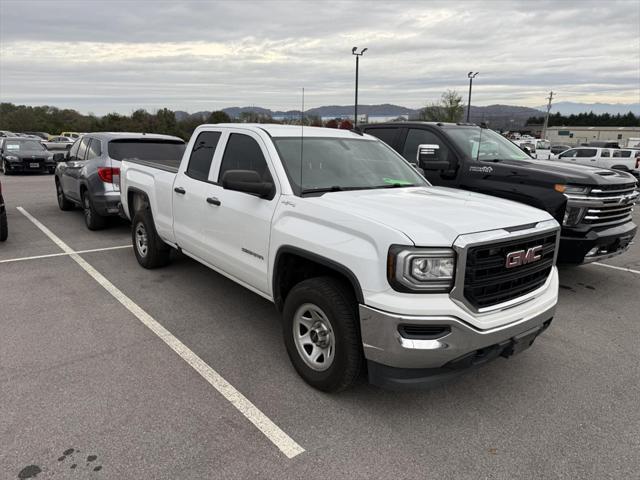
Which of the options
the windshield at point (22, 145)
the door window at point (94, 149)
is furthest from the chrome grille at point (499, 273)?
the windshield at point (22, 145)

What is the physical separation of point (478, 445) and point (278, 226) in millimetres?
1989

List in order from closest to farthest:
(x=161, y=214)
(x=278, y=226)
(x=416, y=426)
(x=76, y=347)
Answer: (x=416, y=426) → (x=278, y=226) → (x=76, y=347) → (x=161, y=214)

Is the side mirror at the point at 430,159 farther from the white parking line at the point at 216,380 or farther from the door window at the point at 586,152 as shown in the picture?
the door window at the point at 586,152

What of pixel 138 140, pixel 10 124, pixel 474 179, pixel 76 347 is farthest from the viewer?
pixel 10 124

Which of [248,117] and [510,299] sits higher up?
[248,117]

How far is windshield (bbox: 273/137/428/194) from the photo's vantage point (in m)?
3.83

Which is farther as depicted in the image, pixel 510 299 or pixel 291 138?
pixel 291 138

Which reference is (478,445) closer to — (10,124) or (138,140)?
(138,140)

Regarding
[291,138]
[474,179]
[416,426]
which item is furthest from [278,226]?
[474,179]

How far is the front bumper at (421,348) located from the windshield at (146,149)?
263 inches

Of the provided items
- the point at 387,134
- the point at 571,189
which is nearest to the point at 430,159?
the point at 387,134

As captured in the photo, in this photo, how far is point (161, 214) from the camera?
219 inches

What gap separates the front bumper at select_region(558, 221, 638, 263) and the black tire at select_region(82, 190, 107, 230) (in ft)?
23.9

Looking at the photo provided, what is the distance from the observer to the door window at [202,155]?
185 inches
